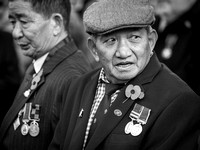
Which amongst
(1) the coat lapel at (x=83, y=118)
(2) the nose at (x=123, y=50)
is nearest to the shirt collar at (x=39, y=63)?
(1) the coat lapel at (x=83, y=118)

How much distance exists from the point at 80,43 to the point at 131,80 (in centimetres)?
296

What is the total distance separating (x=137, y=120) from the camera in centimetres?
316

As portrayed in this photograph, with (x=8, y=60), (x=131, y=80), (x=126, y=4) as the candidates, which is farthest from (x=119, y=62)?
(x=8, y=60)

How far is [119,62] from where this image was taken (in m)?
3.26

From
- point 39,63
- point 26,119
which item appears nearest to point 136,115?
point 26,119

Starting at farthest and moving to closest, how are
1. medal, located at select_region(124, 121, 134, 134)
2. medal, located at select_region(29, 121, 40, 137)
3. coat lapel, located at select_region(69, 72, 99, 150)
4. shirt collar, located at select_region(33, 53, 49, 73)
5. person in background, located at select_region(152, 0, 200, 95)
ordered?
person in background, located at select_region(152, 0, 200, 95) < shirt collar, located at select_region(33, 53, 49, 73) < medal, located at select_region(29, 121, 40, 137) < coat lapel, located at select_region(69, 72, 99, 150) < medal, located at select_region(124, 121, 134, 134)

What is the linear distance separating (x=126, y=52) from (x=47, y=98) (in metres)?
1.13

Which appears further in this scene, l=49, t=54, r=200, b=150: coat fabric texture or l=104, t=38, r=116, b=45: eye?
l=104, t=38, r=116, b=45: eye

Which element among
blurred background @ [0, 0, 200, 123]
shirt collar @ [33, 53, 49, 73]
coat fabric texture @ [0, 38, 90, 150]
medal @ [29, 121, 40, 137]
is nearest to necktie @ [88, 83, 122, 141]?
coat fabric texture @ [0, 38, 90, 150]

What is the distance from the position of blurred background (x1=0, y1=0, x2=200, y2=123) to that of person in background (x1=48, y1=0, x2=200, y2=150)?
61.0 inches

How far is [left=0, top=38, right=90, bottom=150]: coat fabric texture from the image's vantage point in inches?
156

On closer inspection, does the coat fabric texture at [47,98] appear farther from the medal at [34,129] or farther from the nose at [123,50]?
the nose at [123,50]

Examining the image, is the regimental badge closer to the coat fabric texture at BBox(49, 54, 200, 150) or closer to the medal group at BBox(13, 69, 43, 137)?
the coat fabric texture at BBox(49, 54, 200, 150)

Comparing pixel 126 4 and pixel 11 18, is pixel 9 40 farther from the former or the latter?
pixel 126 4
